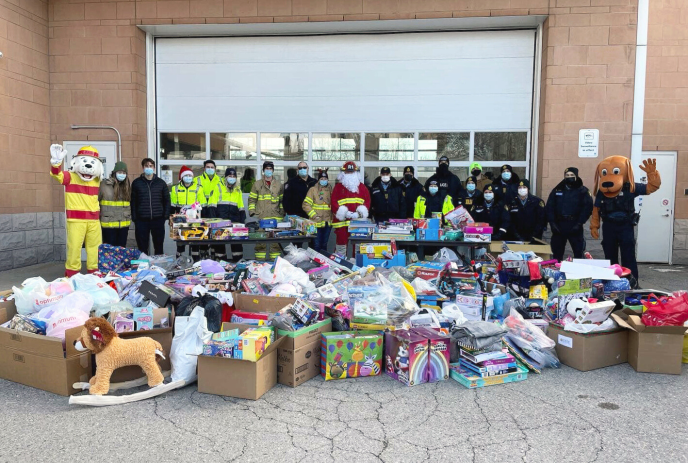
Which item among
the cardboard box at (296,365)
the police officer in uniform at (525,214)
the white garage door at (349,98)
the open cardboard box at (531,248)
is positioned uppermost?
the white garage door at (349,98)

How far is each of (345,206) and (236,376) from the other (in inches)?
198

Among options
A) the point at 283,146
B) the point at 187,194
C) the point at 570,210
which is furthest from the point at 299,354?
the point at 283,146

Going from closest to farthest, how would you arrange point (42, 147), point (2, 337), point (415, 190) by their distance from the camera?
point (2, 337) < point (415, 190) < point (42, 147)

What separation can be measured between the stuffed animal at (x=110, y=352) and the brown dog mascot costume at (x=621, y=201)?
6.42 meters

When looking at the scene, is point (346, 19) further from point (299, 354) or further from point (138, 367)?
point (138, 367)

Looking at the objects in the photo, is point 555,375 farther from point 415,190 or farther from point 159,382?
point 415,190

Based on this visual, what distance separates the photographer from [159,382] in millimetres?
3629

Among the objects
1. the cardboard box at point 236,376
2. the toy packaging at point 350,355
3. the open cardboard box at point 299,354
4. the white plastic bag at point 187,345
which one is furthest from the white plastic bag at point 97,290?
the toy packaging at point 350,355

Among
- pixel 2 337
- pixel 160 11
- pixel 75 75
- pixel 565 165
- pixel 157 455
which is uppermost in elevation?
pixel 160 11

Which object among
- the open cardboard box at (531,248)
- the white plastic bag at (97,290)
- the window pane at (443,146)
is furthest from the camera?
the window pane at (443,146)

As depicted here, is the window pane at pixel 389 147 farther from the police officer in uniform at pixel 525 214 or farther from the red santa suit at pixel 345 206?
the police officer in uniform at pixel 525 214

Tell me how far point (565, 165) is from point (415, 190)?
2.79 m

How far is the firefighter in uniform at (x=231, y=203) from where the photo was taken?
27.5ft

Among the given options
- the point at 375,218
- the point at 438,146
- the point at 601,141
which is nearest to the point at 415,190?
the point at 375,218
